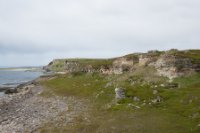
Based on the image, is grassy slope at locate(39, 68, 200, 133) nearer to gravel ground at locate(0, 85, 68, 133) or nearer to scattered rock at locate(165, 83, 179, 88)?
scattered rock at locate(165, 83, 179, 88)

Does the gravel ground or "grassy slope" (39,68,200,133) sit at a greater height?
"grassy slope" (39,68,200,133)

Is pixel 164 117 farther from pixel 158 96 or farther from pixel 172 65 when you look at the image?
pixel 172 65

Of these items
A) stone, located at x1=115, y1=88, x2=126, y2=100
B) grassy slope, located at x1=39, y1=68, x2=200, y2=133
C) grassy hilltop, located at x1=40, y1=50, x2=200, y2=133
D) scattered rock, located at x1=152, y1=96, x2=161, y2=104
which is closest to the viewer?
grassy slope, located at x1=39, y1=68, x2=200, y2=133

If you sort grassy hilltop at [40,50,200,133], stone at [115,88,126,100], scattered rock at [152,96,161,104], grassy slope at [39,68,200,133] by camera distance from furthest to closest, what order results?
stone at [115,88,126,100], scattered rock at [152,96,161,104], grassy hilltop at [40,50,200,133], grassy slope at [39,68,200,133]

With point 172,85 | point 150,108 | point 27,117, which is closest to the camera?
point 150,108

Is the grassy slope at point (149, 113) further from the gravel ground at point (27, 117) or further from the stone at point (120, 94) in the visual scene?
the gravel ground at point (27, 117)

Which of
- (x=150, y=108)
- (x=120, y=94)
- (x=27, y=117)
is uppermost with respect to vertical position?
(x=120, y=94)

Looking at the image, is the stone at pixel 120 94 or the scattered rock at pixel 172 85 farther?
the scattered rock at pixel 172 85

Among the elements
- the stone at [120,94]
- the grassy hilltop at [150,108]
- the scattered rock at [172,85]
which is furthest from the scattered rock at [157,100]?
the scattered rock at [172,85]

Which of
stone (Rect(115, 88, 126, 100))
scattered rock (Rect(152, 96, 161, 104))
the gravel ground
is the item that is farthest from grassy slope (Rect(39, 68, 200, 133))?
the gravel ground

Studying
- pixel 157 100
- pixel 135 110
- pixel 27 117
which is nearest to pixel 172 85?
pixel 157 100

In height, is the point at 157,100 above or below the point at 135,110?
above

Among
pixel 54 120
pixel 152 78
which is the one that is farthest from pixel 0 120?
pixel 152 78

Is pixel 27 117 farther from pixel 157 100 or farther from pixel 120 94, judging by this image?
pixel 157 100
